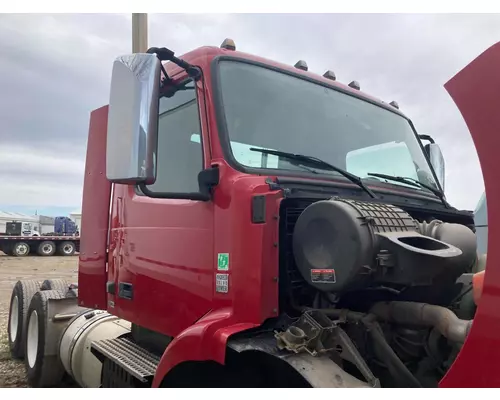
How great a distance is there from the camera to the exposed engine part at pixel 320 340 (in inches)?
79.2

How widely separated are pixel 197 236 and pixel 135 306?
850 millimetres

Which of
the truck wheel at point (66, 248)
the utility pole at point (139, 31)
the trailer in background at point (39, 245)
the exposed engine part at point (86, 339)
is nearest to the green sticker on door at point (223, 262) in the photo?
the exposed engine part at point (86, 339)

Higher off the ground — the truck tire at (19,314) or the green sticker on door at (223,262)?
the green sticker on door at (223,262)

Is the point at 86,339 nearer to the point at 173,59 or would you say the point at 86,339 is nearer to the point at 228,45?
the point at 173,59

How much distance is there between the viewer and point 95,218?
368 centimetres

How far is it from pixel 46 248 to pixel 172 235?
92.2ft

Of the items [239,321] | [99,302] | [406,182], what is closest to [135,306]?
[99,302]

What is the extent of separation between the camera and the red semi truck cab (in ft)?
6.66

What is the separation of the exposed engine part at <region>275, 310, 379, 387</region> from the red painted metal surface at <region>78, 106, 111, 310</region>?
1.94m

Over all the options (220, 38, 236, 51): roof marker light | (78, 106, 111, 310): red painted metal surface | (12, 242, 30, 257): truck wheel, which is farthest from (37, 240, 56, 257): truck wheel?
(220, 38, 236, 51): roof marker light

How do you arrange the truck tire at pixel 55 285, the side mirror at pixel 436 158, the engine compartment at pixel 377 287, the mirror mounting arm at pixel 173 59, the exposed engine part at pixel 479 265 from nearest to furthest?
the engine compartment at pixel 377 287
the exposed engine part at pixel 479 265
the mirror mounting arm at pixel 173 59
the side mirror at pixel 436 158
the truck tire at pixel 55 285

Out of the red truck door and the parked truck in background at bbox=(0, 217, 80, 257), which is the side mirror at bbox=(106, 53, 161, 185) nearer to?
the red truck door

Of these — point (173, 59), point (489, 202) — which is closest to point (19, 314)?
point (173, 59)

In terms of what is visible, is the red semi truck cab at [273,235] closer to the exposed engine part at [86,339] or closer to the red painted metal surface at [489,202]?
the red painted metal surface at [489,202]
